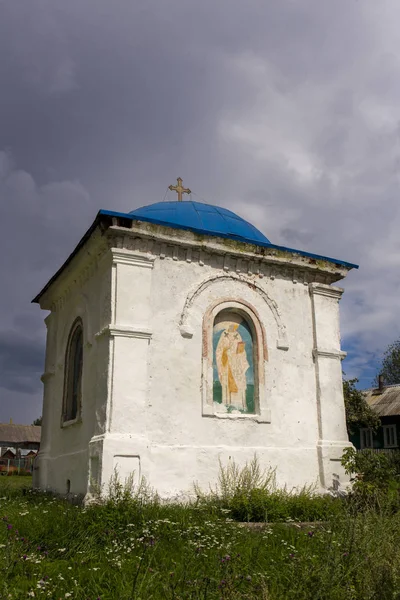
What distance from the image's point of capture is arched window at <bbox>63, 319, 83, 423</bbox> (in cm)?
1041

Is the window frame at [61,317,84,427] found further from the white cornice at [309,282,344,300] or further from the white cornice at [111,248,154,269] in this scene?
the white cornice at [309,282,344,300]

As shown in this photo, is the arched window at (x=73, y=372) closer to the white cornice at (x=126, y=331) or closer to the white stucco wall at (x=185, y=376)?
the white stucco wall at (x=185, y=376)

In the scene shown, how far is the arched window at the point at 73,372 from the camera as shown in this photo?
10406 millimetres

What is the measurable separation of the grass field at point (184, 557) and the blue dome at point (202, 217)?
5.01 meters

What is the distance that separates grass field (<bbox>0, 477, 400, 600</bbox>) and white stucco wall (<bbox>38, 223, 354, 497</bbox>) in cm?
112

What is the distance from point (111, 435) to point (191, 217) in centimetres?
436

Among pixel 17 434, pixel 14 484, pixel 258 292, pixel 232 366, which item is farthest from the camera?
pixel 17 434

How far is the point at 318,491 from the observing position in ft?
30.4

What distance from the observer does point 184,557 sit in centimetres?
519

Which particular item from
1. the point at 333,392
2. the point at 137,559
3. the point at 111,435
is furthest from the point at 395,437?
the point at 137,559

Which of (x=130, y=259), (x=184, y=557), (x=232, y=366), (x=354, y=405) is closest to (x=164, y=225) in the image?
(x=130, y=259)

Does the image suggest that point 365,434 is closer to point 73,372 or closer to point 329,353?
point 329,353

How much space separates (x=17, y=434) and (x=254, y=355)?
39.6 metres

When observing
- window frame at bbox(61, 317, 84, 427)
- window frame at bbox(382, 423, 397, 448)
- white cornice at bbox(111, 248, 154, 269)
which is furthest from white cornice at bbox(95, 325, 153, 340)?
window frame at bbox(382, 423, 397, 448)
